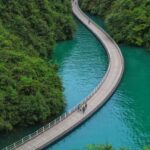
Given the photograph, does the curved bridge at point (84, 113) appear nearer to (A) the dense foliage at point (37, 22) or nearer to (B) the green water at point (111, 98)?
(B) the green water at point (111, 98)

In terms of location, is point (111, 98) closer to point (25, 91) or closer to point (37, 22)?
point (25, 91)

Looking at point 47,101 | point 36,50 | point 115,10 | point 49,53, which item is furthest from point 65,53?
point 47,101

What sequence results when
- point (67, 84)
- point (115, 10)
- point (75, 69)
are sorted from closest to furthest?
point (67, 84)
point (75, 69)
point (115, 10)

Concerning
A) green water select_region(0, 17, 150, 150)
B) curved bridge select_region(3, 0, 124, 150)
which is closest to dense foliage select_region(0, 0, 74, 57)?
green water select_region(0, 17, 150, 150)

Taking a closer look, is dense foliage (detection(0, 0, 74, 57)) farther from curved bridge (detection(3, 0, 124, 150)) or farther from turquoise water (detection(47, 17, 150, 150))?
curved bridge (detection(3, 0, 124, 150))

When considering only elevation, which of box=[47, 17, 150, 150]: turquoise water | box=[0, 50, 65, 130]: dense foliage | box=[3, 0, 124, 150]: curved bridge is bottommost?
Answer: box=[47, 17, 150, 150]: turquoise water

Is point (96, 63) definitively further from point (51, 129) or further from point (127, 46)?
point (51, 129)

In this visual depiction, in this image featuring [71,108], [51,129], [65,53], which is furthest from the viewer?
[65,53]
